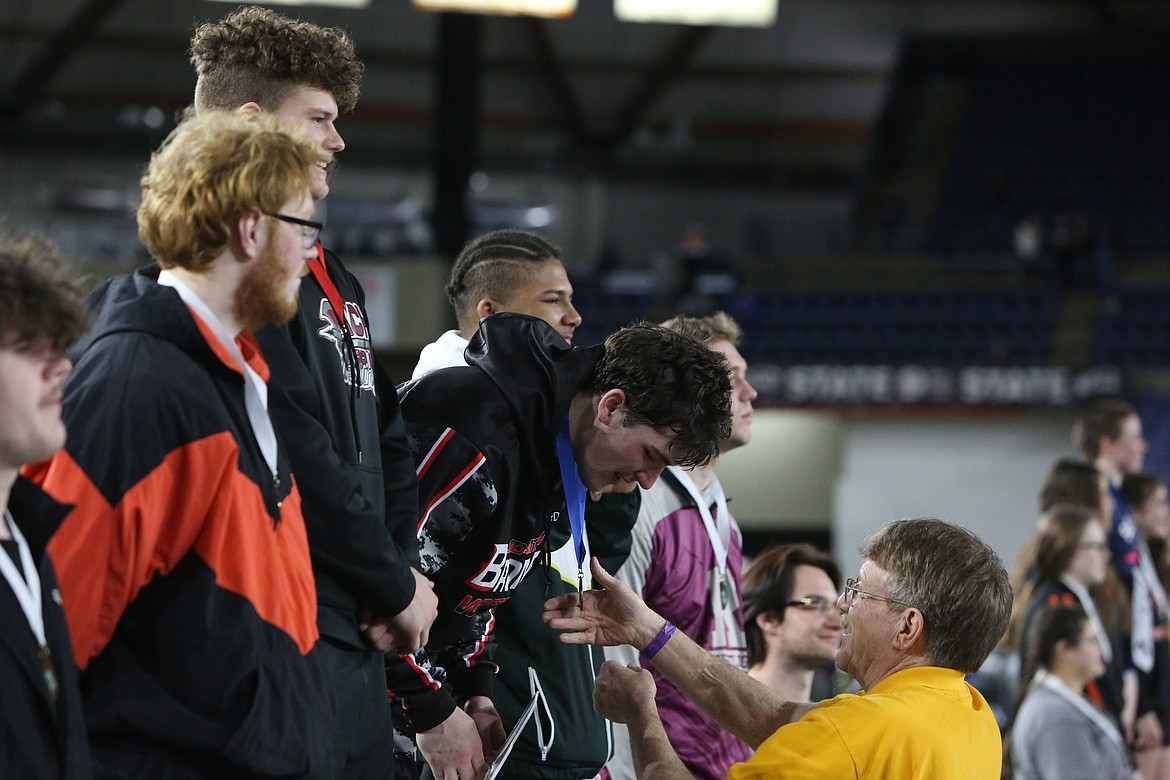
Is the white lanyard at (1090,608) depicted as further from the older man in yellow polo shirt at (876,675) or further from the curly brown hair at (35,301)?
the curly brown hair at (35,301)

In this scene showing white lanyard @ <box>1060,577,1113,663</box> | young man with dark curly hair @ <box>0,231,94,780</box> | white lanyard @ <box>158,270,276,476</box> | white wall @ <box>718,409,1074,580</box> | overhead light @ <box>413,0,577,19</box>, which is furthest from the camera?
white wall @ <box>718,409,1074,580</box>

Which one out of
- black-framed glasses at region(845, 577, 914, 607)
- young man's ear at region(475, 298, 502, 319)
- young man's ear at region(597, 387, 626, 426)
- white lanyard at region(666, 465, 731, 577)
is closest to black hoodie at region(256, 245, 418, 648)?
young man's ear at region(597, 387, 626, 426)

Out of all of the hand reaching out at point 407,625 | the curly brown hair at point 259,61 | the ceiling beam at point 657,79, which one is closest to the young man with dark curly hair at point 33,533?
the hand reaching out at point 407,625

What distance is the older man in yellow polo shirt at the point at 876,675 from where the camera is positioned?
209cm

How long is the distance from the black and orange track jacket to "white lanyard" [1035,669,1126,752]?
3.64 meters

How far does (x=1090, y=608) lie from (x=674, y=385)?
3.30 metres

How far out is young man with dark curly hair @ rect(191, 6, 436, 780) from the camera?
1731 mm

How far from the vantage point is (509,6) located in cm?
966

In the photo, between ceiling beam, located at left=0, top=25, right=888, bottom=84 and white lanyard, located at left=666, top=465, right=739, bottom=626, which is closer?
white lanyard, located at left=666, top=465, right=739, bottom=626

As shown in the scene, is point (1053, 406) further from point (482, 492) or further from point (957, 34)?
point (482, 492)

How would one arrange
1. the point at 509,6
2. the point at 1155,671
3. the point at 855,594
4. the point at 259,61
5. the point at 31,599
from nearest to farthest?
the point at 31,599
the point at 259,61
the point at 855,594
the point at 1155,671
the point at 509,6

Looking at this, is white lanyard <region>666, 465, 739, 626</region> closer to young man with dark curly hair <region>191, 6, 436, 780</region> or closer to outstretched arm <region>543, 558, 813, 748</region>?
outstretched arm <region>543, 558, 813, 748</region>

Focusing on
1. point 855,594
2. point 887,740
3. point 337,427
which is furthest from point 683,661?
point 337,427

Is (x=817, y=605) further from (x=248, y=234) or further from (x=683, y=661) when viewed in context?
(x=248, y=234)
